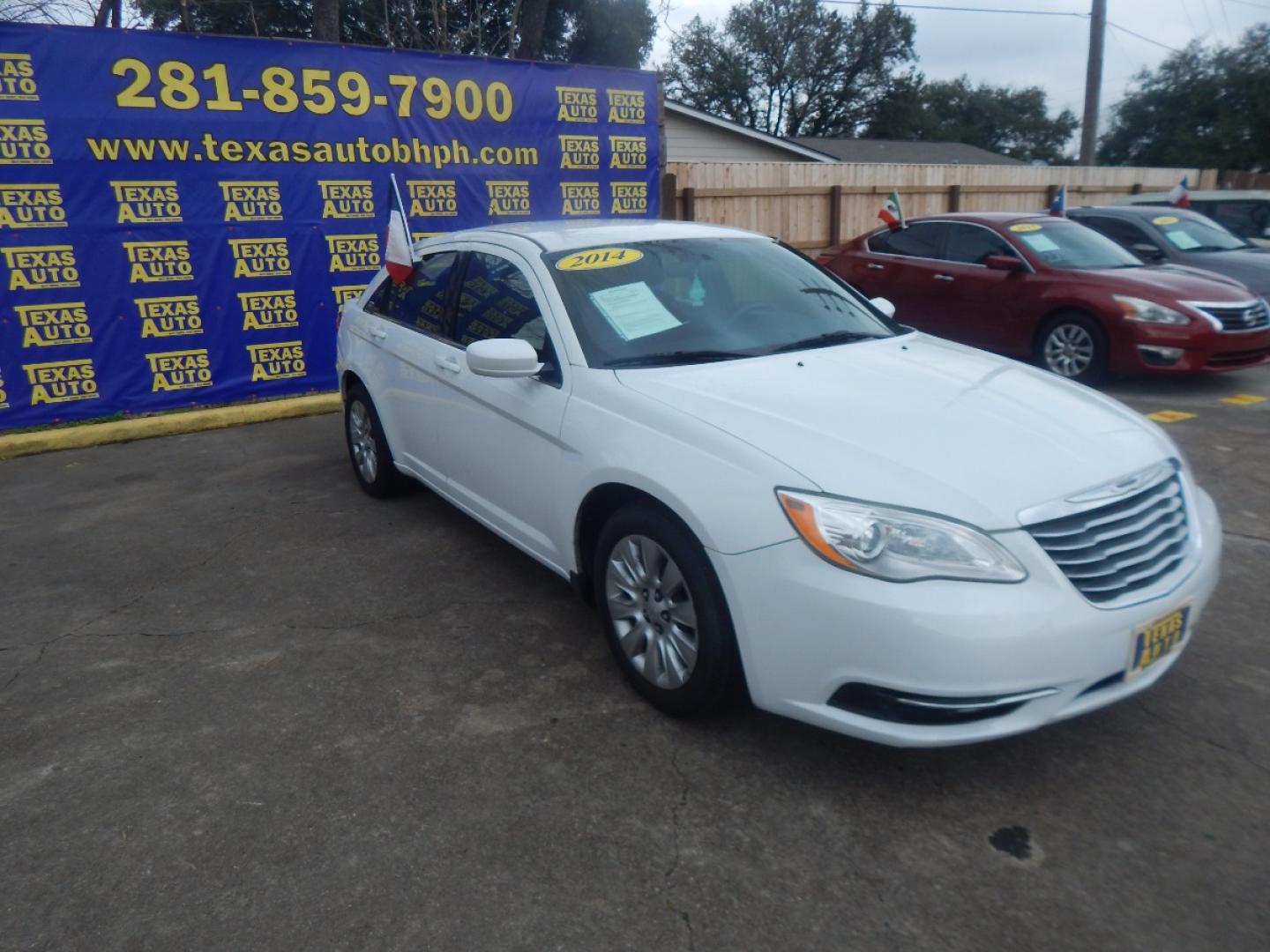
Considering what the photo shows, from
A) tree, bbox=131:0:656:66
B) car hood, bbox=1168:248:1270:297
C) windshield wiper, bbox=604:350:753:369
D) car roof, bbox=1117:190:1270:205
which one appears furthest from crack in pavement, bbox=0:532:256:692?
tree, bbox=131:0:656:66

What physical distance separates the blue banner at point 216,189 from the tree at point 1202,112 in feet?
122

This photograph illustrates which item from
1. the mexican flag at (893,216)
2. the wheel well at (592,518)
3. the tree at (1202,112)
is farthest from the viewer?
the tree at (1202,112)

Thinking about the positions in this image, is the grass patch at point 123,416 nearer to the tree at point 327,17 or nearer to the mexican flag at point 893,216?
the mexican flag at point 893,216

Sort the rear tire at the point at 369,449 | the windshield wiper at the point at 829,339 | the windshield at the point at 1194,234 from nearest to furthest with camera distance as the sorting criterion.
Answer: the windshield wiper at the point at 829,339 < the rear tire at the point at 369,449 < the windshield at the point at 1194,234

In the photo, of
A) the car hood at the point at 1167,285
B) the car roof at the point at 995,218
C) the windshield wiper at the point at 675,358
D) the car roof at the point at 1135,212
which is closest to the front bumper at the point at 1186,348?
the car hood at the point at 1167,285

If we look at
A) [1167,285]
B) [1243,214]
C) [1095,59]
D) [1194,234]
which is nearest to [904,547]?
[1167,285]

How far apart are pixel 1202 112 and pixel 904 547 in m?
44.4

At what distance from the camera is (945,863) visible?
252cm

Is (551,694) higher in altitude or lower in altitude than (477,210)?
lower

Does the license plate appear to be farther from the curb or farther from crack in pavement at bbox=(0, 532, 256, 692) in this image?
the curb

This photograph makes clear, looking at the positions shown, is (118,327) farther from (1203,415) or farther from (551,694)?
(1203,415)

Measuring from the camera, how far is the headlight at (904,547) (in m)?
2.53

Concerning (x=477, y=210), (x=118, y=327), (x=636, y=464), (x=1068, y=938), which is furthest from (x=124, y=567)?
(x=477, y=210)

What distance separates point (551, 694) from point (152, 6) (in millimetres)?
21648
